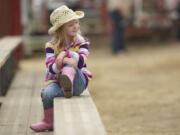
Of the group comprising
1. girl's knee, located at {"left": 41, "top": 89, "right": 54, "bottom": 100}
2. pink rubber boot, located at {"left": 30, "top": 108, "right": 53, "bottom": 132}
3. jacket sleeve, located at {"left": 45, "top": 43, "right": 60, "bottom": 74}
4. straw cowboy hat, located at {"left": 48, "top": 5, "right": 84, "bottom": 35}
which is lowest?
pink rubber boot, located at {"left": 30, "top": 108, "right": 53, "bottom": 132}

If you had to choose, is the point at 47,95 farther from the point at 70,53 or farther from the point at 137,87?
the point at 137,87

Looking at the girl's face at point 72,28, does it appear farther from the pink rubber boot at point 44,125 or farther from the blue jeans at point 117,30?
the blue jeans at point 117,30

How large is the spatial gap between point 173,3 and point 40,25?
6.48m

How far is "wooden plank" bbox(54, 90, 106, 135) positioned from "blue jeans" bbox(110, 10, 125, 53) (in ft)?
38.8

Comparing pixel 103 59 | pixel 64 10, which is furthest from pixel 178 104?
pixel 103 59

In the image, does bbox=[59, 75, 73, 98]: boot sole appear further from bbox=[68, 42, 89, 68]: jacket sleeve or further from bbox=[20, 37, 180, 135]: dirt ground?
bbox=[20, 37, 180, 135]: dirt ground

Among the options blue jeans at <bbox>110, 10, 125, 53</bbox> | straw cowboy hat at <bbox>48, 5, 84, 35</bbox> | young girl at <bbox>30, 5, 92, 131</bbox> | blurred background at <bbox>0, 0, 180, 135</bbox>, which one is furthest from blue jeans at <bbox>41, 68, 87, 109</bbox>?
blue jeans at <bbox>110, 10, 125, 53</bbox>

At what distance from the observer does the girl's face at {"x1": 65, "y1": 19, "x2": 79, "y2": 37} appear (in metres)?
5.49

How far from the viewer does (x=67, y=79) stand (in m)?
5.24


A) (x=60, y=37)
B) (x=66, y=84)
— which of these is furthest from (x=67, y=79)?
(x=60, y=37)

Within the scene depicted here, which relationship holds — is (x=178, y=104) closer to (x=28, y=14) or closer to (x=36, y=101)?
(x=36, y=101)

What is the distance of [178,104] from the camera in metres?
8.96

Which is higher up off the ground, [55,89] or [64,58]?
[64,58]

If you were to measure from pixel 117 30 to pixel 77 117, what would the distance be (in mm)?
12986
